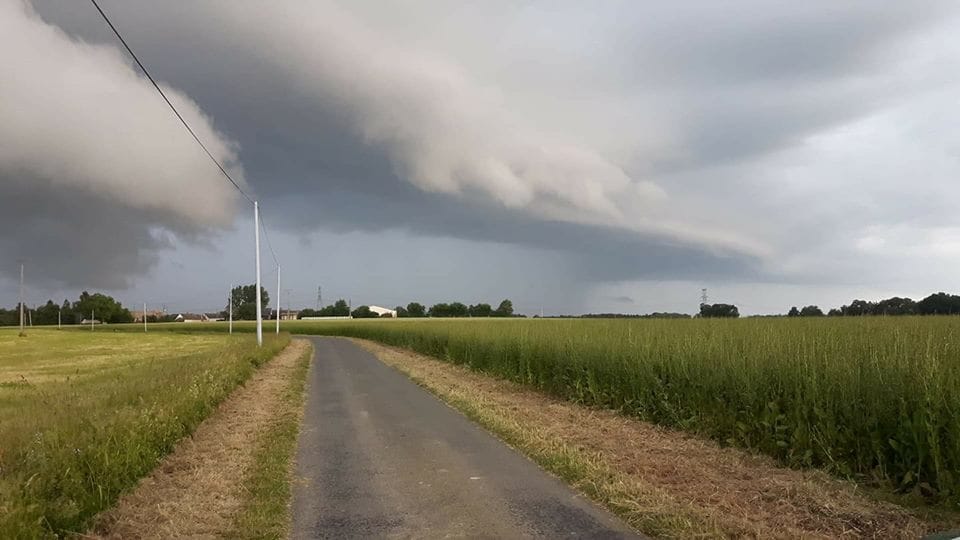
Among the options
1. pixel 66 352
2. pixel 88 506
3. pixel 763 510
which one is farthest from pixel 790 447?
pixel 66 352

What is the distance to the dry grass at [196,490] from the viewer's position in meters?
6.11

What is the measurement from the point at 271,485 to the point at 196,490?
826mm

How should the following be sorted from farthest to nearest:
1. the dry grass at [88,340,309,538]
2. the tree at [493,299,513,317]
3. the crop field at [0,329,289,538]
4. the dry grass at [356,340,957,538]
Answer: the tree at [493,299,513,317], the dry grass at [88,340,309,538], the dry grass at [356,340,957,538], the crop field at [0,329,289,538]

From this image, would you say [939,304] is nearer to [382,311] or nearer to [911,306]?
[911,306]

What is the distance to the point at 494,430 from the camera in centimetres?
1152

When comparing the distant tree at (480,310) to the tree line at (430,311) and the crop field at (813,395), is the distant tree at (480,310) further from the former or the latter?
the crop field at (813,395)

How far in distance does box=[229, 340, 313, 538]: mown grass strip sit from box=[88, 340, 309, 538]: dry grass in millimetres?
117

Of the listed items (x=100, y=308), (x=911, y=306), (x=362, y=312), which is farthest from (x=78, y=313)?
(x=911, y=306)

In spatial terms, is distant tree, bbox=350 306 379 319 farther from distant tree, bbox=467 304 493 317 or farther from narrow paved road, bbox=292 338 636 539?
narrow paved road, bbox=292 338 636 539

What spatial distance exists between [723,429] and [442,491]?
16.6 feet

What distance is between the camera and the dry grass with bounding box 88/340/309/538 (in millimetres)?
6109

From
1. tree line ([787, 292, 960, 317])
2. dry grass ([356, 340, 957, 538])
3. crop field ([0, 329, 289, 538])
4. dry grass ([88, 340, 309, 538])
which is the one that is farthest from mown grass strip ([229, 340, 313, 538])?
tree line ([787, 292, 960, 317])

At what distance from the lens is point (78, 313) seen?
169 meters

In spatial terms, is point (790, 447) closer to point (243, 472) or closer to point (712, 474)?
point (712, 474)
